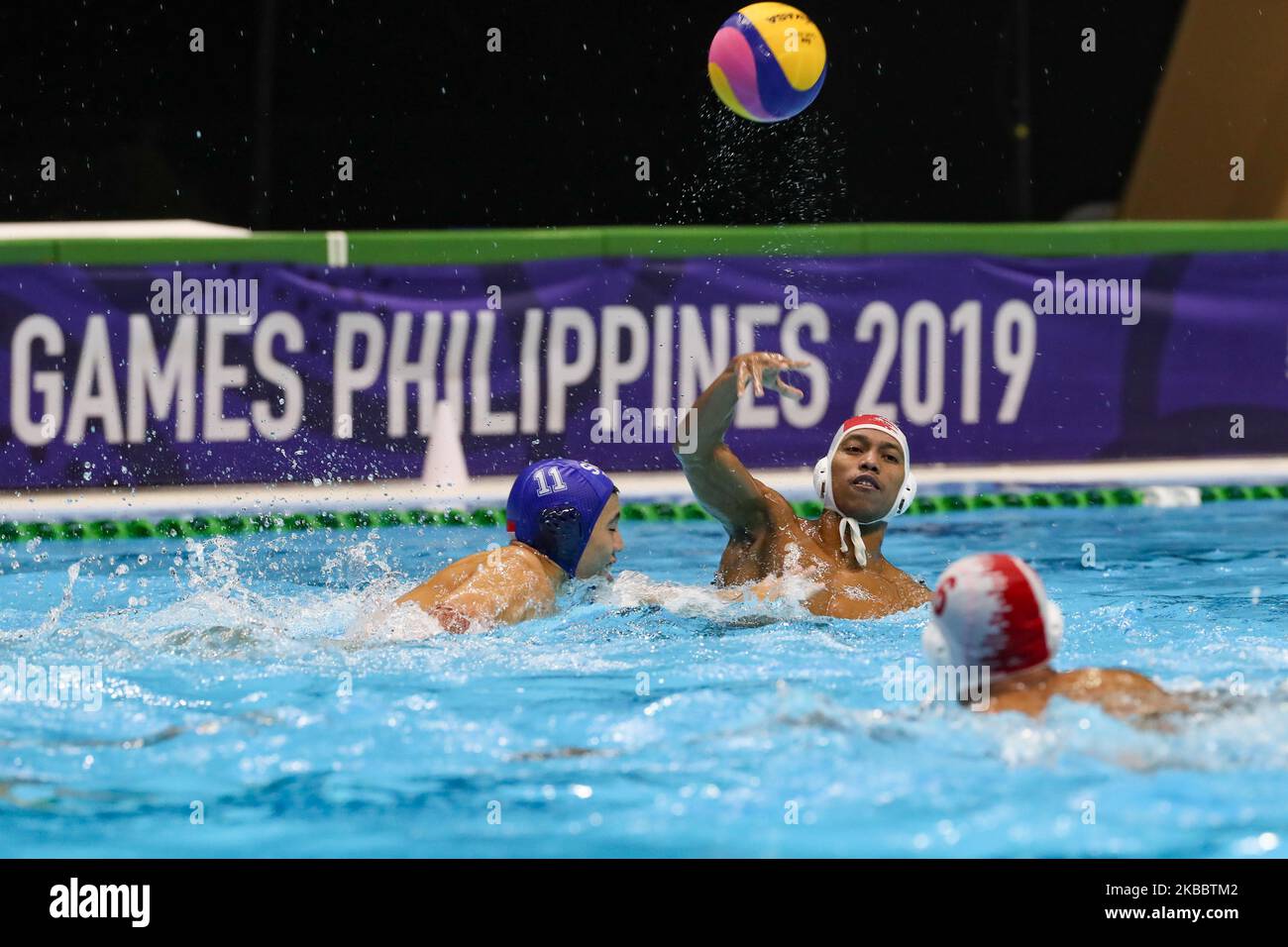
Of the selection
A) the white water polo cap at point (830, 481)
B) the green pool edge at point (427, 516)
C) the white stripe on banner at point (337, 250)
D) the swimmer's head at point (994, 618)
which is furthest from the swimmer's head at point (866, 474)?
the white stripe on banner at point (337, 250)

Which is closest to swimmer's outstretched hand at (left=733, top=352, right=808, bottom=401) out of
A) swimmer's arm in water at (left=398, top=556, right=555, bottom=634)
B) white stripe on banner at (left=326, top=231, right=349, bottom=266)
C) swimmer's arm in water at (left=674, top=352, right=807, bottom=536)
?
swimmer's arm in water at (left=674, top=352, right=807, bottom=536)

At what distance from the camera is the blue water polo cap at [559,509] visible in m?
4.60

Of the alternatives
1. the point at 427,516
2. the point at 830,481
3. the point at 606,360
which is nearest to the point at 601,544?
the point at 830,481

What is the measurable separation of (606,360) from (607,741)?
4223 millimetres

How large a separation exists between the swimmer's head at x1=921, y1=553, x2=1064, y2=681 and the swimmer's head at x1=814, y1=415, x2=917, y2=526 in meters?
1.53

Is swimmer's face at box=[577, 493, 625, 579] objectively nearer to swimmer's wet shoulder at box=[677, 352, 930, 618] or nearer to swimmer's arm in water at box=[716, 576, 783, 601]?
swimmer's wet shoulder at box=[677, 352, 930, 618]

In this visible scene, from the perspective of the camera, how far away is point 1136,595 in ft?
18.3

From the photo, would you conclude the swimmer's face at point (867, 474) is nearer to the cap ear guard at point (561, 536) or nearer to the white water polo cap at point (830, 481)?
the white water polo cap at point (830, 481)

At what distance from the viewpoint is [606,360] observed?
7.59 m

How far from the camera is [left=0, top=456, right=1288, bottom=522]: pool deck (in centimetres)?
713

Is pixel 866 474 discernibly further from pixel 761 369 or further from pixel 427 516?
pixel 427 516

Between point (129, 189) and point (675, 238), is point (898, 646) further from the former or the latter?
point (129, 189)

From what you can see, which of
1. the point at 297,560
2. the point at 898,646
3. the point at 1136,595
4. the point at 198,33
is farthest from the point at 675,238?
the point at 198,33

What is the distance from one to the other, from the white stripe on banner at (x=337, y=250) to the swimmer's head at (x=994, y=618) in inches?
193
